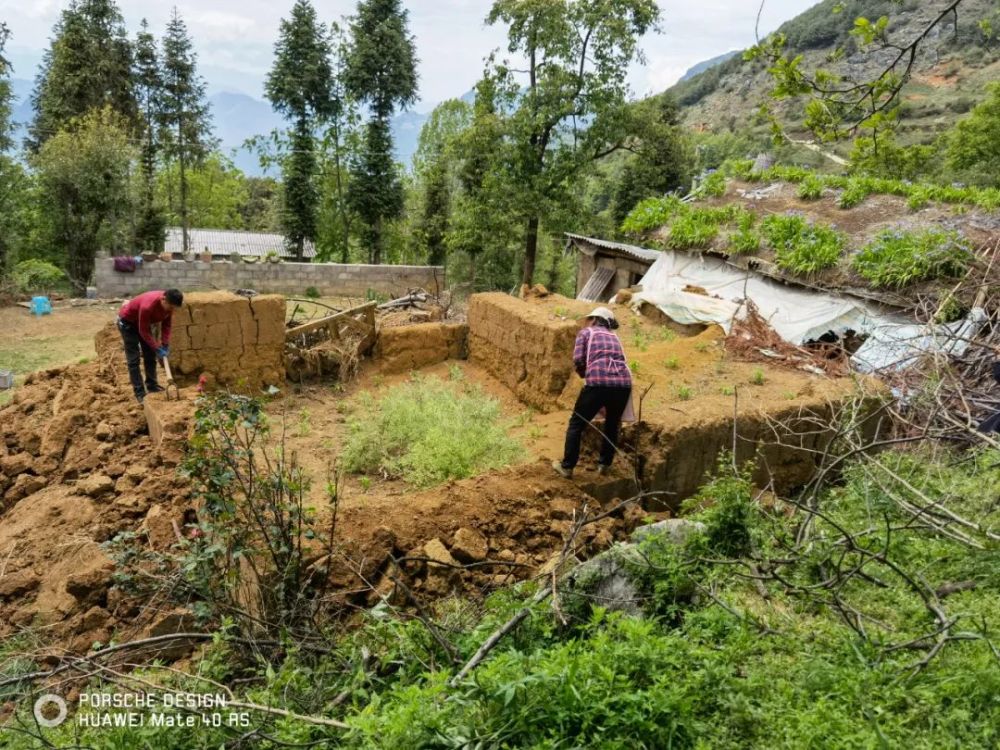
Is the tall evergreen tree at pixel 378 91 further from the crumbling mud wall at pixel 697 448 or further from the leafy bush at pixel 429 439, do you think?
the crumbling mud wall at pixel 697 448

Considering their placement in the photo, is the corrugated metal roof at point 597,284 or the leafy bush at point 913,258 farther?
the corrugated metal roof at point 597,284

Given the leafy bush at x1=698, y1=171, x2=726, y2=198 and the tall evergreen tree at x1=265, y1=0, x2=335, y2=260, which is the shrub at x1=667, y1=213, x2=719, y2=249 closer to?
the leafy bush at x1=698, y1=171, x2=726, y2=198

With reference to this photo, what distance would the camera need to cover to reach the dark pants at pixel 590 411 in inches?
221

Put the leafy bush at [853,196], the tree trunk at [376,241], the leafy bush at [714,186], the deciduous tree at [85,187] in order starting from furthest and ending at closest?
the tree trunk at [376,241]
the deciduous tree at [85,187]
the leafy bush at [714,186]
the leafy bush at [853,196]

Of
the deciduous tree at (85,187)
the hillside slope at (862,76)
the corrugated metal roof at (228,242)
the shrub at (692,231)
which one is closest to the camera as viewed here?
the shrub at (692,231)

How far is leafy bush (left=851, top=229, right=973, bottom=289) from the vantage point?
9344mm

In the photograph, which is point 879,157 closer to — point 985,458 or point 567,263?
point 985,458

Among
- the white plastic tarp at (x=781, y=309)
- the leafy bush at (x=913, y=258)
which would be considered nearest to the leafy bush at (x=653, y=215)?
the white plastic tarp at (x=781, y=309)

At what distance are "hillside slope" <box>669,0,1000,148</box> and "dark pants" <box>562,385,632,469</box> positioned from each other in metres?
21.3

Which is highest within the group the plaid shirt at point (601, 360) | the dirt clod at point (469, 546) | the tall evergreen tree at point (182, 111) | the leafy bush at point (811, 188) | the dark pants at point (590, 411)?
the tall evergreen tree at point (182, 111)

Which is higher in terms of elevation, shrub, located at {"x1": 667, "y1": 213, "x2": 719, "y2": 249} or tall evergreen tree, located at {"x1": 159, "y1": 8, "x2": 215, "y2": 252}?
tall evergreen tree, located at {"x1": 159, "y1": 8, "x2": 215, "y2": 252}

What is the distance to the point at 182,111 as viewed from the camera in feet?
79.9

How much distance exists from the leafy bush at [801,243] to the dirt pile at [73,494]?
31.8ft

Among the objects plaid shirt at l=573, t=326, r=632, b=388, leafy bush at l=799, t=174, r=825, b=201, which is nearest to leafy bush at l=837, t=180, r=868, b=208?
leafy bush at l=799, t=174, r=825, b=201
